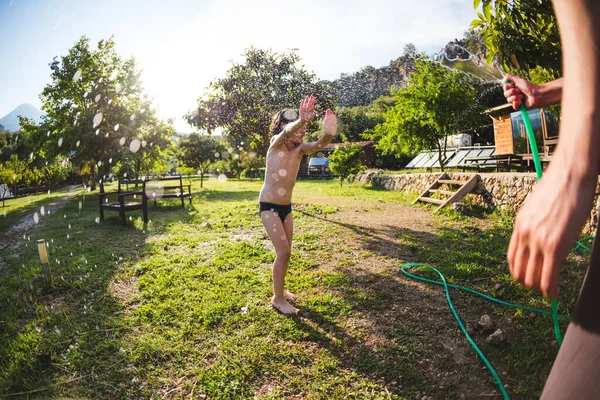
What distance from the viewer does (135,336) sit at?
3.33 m

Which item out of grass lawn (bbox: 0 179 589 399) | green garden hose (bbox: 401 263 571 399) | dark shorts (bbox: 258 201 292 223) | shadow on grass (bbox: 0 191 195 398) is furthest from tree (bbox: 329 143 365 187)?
dark shorts (bbox: 258 201 292 223)

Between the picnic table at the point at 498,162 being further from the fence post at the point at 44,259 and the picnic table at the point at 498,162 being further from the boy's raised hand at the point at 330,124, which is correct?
the fence post at the point at 44,259

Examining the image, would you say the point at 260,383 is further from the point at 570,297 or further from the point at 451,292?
the point at 570,297

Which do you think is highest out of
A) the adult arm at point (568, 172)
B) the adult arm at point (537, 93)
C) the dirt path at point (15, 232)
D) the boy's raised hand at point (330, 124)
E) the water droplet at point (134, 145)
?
the water droplet at point (134, 145)

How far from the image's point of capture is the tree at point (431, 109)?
1196cm

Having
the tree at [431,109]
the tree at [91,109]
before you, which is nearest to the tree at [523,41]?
the tree at [431,109]

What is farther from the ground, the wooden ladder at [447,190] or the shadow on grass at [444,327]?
the wooden ladder at [447,190]

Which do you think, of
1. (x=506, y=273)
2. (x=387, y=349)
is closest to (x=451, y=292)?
(x=506, y=273)

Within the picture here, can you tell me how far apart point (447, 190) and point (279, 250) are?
7.55 metres

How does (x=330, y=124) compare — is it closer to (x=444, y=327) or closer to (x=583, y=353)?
(x=444, y=327)

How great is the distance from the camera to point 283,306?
→ 3627mm

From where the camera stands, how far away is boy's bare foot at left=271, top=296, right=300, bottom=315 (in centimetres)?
357

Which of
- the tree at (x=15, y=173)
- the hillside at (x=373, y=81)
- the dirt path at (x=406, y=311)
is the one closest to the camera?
the dirt path at (x=406, y=311)

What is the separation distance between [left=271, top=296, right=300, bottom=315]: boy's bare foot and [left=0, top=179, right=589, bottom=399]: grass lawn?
0.13 m
